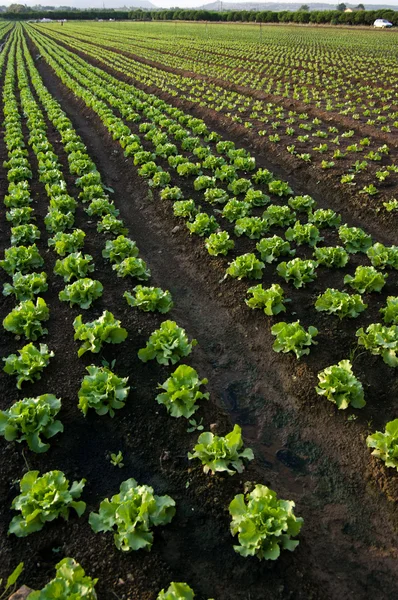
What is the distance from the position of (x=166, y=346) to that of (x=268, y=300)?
239 cm

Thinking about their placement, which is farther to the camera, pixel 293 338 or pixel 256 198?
pixel 256 198

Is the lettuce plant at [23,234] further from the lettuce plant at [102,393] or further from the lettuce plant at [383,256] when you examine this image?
the lettuce plant at [383,256]

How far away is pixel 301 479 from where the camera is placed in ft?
21.3

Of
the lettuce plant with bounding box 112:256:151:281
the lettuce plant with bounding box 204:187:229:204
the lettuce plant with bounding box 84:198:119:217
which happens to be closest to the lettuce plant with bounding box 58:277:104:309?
the lettuce plant with bounding box 112:256:151:281

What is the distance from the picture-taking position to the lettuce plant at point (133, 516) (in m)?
5.09

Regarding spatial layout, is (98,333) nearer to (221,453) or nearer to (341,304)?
(221,453)

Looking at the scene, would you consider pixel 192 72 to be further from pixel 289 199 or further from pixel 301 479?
pixel 301 479

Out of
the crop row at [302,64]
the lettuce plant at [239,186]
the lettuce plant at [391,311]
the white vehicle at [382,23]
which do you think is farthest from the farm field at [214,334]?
the white vehicle at [382,23]

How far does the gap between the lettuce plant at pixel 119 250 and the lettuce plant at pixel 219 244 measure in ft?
6.13

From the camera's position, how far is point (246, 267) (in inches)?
385

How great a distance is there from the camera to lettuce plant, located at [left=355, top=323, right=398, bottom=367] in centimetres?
759

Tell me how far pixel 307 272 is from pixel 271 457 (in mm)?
4394

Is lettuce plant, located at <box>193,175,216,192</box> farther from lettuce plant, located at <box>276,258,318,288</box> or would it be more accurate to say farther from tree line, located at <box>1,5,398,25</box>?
tree line, located at <box>1,5,398,25</box>

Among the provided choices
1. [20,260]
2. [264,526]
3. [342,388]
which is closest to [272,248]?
[342,388]
